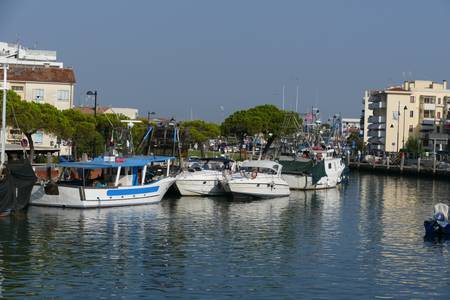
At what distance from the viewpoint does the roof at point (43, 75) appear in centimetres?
9929

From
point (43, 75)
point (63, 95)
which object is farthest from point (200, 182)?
point (43, 75)

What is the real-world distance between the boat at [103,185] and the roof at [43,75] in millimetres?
46360

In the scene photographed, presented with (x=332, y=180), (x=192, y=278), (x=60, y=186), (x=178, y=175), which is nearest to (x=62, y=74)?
Answer: (x=332, y=180)

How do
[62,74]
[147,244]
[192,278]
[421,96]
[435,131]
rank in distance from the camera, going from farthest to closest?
[421,96]
[435,131]
[62,74]
[147,244]
[192,278]

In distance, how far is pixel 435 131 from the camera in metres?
154

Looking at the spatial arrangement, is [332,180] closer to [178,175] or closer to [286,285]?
[178,175]

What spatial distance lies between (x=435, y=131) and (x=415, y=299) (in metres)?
129

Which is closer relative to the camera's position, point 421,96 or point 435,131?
point 435,131

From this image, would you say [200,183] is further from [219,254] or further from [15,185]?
[219,254]

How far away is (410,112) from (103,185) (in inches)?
4791

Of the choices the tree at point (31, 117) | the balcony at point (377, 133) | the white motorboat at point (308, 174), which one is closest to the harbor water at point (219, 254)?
the white motorboat at point (308, 174)

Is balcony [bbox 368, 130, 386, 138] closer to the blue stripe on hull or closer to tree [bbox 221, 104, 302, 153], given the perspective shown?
tree [bbox 221, 104, 302, 153]

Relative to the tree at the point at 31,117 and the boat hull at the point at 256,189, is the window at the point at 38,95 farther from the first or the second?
the boat hull at the point at 256,189

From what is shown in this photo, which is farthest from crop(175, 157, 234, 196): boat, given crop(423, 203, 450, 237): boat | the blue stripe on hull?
crop(423, 203, 450, 237): boat
